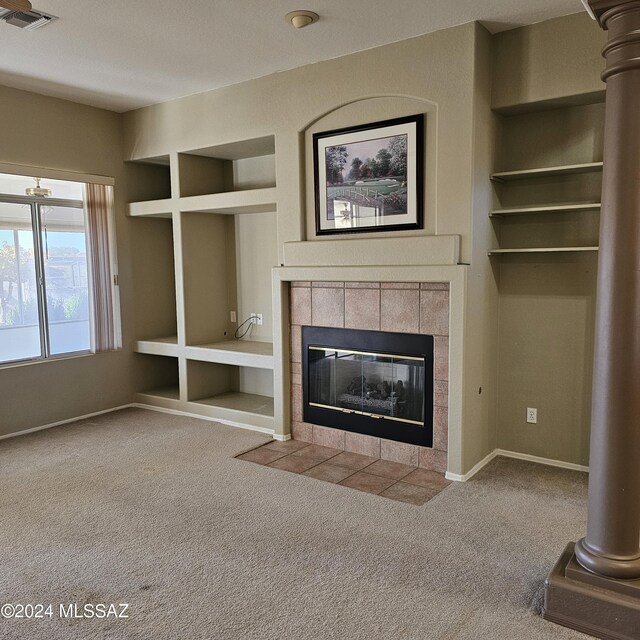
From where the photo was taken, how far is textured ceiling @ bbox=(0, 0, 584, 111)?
122 inches

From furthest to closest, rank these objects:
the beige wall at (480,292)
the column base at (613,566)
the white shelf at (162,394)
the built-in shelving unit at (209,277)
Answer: the white shelf at (162,394) < the built-in shelving unit at (209,277) < the beige wall at (480,292) < the column base at (613,566)

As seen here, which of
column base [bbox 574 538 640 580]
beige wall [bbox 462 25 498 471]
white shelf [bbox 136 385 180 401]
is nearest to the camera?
column base [bbox 574 538 640 580]

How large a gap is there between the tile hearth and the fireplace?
0.64ft

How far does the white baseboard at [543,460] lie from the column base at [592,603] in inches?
63.1

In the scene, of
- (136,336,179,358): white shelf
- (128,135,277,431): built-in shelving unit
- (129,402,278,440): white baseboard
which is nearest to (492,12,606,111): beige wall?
(128,135,277,431): built-in shelving unit

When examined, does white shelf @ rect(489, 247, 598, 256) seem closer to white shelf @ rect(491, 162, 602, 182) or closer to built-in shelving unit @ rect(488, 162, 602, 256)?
built-in shelving unit @ rect(488, 162, 602, 256)

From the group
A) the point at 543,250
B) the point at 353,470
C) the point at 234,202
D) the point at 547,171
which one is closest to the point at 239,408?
the point at 353,470

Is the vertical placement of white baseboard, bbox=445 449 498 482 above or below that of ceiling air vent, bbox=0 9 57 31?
below

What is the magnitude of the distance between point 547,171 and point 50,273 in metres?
4.02

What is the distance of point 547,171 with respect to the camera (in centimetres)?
341

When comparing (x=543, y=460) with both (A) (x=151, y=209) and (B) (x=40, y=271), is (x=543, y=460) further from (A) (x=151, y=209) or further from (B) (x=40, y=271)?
(B) (x=40, y=271)

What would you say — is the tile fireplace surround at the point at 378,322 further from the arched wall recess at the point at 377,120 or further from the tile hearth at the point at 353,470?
the arched wall recess at the point at 377,120

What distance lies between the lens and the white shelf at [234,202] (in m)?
4.39

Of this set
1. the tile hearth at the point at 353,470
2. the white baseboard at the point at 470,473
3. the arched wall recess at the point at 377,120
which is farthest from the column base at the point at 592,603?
the arched wall recess at the point at 377,120
